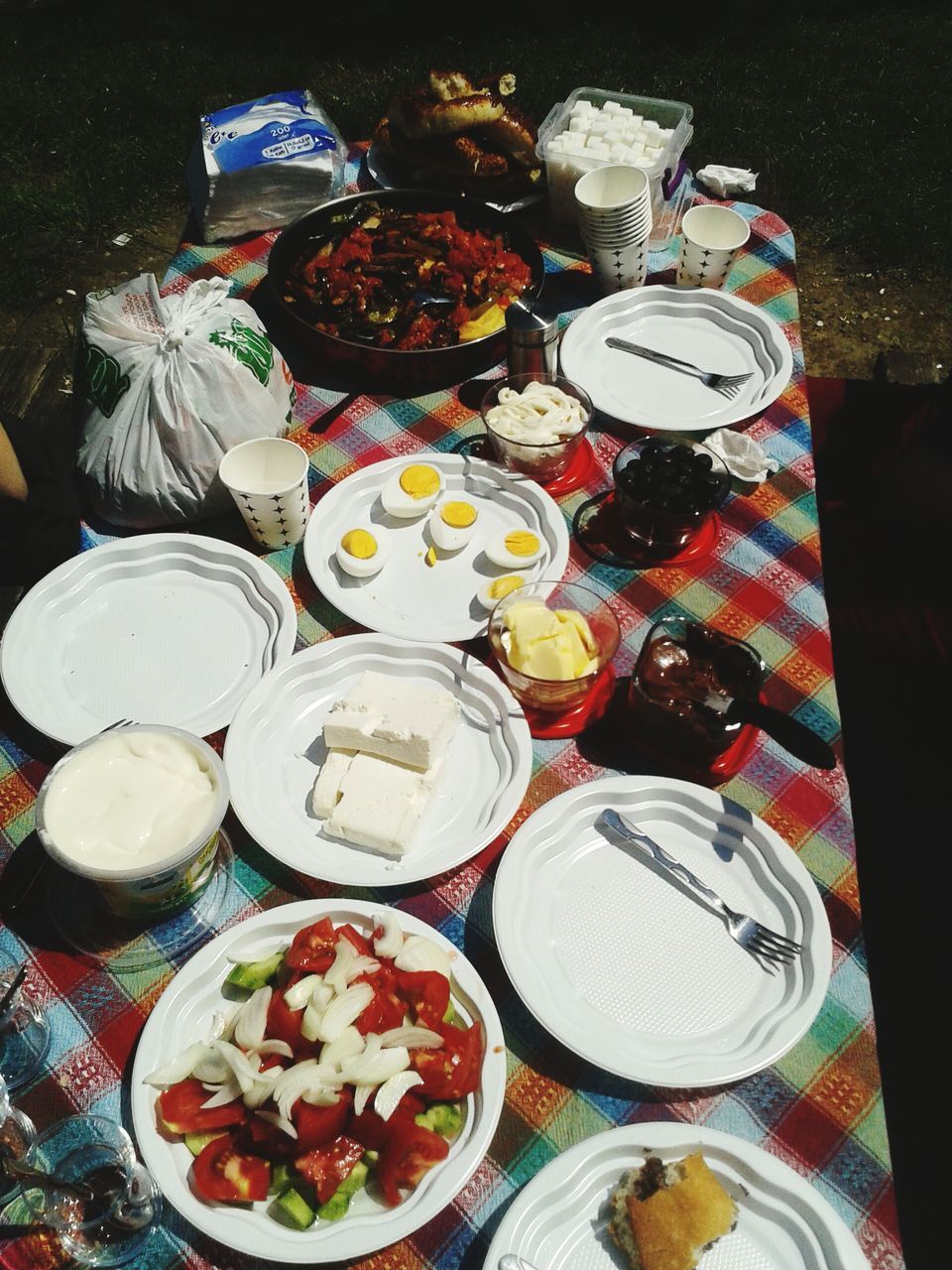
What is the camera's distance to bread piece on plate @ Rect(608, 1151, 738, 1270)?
1301 mm

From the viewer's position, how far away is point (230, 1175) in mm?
1343

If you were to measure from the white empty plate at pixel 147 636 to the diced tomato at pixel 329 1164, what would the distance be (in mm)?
927

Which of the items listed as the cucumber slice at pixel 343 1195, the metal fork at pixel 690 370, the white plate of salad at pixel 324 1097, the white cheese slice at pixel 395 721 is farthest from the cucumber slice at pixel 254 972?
the metal fork at pixel 690 370

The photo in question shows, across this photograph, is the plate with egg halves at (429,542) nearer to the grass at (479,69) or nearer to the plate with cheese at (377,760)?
the plate with cheese at (377,760)

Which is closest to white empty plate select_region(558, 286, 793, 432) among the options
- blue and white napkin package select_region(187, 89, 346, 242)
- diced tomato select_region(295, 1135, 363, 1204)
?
blue and white napkin package select_region(187, 89, 346, 242)

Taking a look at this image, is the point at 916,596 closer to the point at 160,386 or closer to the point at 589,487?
the point at 589,487

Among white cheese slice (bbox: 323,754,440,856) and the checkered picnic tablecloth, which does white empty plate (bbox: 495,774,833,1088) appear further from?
white cheese slice (bbox: 323,754,440,856)

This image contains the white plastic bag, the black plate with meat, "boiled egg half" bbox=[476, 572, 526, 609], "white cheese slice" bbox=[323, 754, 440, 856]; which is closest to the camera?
"white cheese slice" bbox=[323, 754, 440, 856]

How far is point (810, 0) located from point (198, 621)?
26.9 ft

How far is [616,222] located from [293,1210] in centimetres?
275

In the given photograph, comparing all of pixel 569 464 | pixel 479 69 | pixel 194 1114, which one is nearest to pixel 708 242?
pixel 569 464

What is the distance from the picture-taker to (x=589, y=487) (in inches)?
98.4

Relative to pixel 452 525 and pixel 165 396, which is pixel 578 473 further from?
pixel 165 396

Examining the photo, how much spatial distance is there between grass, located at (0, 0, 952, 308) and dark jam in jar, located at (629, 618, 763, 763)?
16.0 feet
